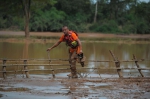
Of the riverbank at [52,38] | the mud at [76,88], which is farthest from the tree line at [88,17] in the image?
the mud at [76,88]

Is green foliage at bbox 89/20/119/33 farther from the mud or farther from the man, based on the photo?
the mud

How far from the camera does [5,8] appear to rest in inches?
1604

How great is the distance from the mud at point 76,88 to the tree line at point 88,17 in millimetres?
36554

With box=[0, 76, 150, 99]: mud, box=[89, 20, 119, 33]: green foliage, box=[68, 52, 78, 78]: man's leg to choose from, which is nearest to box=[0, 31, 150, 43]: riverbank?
box=[89, 20, 119, 33]: green foliage

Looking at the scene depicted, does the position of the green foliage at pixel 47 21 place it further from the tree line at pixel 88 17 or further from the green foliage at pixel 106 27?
the green foliage at pixel 106 27

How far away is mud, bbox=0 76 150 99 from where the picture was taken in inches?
333

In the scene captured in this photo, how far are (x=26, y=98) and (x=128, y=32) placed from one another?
46593mm

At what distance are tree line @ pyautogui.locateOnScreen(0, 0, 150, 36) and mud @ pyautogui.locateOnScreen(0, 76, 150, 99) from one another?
120 feet

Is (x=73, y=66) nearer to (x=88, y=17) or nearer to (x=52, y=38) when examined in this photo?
(x=52, y=38)

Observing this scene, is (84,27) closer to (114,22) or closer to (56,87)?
(114,22)

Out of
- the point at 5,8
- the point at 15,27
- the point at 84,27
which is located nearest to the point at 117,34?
the point at 84,27

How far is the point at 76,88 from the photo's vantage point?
9500 mm

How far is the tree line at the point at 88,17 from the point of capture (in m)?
53.1

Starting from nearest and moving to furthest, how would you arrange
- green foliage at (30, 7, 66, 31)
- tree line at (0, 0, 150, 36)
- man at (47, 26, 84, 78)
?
man at (47, 26, 84, 78), green foliage at (30, 7, 66, 31), tree line at (0, 0, 150, 36)
